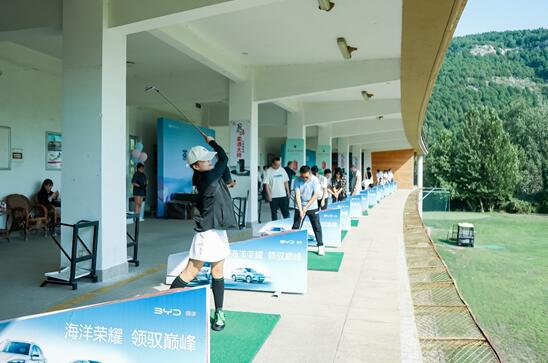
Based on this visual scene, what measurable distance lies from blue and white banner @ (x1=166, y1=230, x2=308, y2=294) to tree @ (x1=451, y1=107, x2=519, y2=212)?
41.8 meters

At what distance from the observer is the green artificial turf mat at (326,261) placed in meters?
6.43

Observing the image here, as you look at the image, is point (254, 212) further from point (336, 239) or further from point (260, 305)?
point (260, 305)

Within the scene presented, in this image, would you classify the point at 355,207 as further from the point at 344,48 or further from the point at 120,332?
the point at 120,332

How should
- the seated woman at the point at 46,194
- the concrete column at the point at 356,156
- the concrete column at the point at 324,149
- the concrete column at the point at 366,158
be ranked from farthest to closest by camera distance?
the concrete column at the point at 366,158
the concrete column at the point at 356,156
the concrete column at the point at 324,149
the seated woman at the point at 46,194

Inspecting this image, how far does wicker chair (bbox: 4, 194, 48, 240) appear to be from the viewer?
8.33m

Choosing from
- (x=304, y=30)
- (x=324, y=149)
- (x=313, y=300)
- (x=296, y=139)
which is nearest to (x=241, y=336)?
(x=313, y=300)

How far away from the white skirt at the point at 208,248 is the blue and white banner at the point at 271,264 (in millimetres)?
1380

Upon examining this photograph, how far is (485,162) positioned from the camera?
42.3 meters

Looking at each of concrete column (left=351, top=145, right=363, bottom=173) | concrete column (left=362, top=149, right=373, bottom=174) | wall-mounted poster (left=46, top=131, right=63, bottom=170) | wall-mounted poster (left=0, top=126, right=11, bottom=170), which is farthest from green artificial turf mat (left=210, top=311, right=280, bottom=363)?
concrete column (left=362, top=149, right=373, bottom=174)

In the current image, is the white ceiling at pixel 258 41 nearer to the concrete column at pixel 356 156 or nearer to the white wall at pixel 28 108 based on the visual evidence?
the white wall at pixel 28 108

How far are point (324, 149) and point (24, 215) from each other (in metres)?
13.8

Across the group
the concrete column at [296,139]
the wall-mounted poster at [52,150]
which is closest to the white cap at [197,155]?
the wall-mounted poster at [52,150]

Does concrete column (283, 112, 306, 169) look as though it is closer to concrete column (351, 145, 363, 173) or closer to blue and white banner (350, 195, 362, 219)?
blue and white banner (350, 195, 362, 219)

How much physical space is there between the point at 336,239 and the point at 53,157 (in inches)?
242
